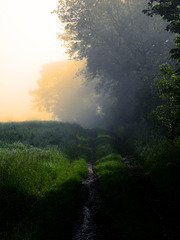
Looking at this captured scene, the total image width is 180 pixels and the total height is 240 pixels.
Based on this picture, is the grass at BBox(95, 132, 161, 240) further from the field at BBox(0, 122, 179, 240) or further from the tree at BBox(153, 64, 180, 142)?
the tree at BBox(153, 64, 180, 142)

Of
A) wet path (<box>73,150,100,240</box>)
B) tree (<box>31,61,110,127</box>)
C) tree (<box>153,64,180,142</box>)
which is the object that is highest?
tree (<box>31,61,110,127</box>)

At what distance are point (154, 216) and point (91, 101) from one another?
2945 inches

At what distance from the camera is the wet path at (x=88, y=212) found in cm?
812

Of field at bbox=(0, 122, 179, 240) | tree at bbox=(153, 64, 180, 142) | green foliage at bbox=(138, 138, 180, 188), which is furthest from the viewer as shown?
tree at bbox=(153, 64, 180, 142)

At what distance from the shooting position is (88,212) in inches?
392

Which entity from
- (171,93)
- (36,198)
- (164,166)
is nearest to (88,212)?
(36,198)

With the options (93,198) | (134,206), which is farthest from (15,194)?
(134,206)

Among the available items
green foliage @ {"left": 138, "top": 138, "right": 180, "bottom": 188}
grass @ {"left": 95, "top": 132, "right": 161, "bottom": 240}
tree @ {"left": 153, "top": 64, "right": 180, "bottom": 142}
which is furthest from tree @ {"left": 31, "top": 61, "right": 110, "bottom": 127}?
grass @ {"left": 95, "top": 132, "right": 161, "bottom": 240}

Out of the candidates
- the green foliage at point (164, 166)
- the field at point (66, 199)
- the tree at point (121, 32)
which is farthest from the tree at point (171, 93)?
the tree at point (121, 32)

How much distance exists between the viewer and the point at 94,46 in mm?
40531

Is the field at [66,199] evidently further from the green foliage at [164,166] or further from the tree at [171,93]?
the tree at [171,93]

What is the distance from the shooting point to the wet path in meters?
8.12

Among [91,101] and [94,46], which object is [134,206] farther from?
[91,101]

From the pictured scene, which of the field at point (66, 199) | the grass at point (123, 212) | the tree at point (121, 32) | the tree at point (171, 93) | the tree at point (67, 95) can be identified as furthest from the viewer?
the tree at point (67, 95)
